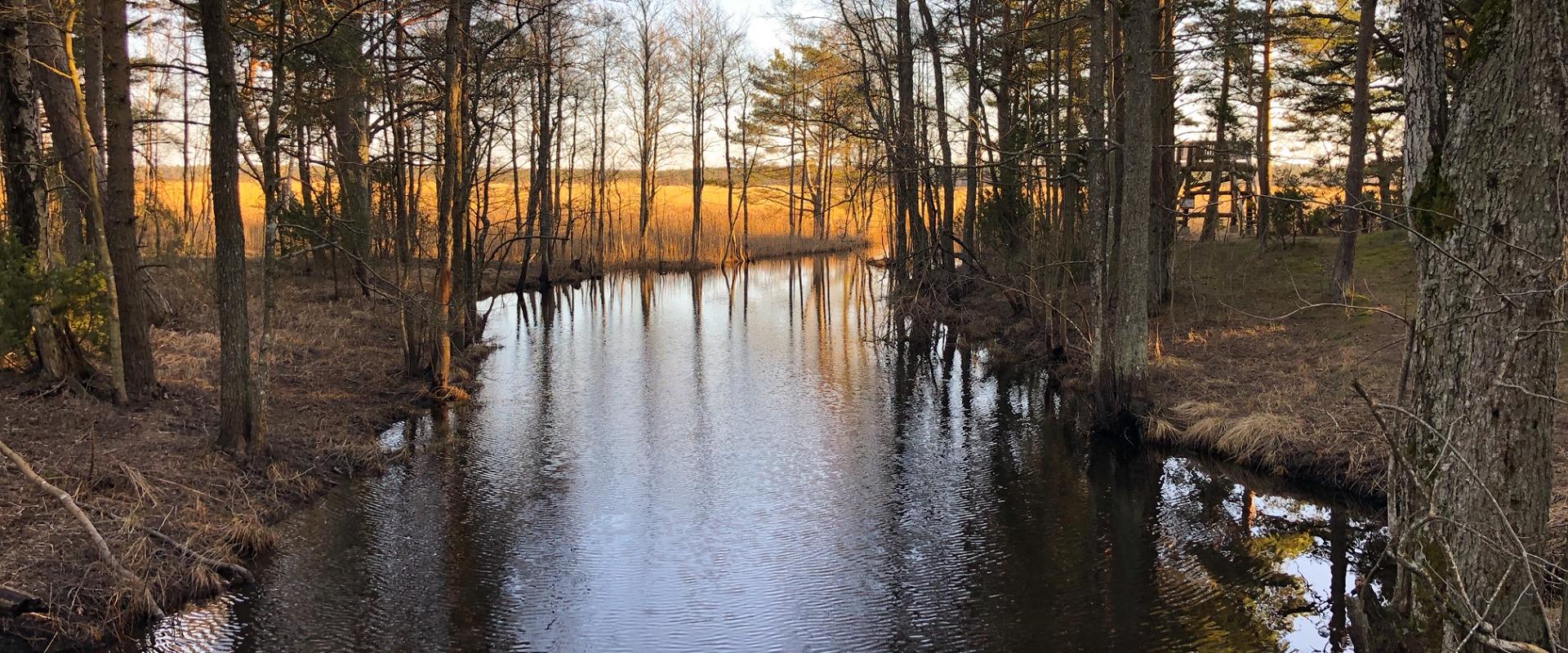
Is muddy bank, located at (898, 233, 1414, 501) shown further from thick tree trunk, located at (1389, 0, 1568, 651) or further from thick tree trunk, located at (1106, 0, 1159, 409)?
thick tree trunk, located at (1106, 0, 1159, 409)

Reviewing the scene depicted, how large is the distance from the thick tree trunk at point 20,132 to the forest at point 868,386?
0.10 feet

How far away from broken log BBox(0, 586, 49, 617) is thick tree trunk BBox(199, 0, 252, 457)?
2.50 metres

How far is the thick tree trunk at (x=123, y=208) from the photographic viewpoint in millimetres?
7551

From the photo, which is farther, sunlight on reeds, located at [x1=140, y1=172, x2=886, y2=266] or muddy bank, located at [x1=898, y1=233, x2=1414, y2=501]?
sunlight on reeds, located at [x1=140, y1=172, x2=886, y2=266]

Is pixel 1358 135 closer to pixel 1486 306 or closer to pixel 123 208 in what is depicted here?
pixel 1486 306

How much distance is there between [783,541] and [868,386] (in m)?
6.37

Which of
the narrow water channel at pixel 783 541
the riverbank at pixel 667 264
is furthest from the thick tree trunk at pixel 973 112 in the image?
the riverbank at pixel 667 264

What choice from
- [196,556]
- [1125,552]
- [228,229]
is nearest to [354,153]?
[228,229]

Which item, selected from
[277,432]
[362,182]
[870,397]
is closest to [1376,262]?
[870,397]

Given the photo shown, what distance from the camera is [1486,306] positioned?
379 centimetres

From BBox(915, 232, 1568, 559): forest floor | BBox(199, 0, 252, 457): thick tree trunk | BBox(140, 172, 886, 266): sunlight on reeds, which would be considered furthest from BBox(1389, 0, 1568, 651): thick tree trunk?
BBox(140, 172, 886, 266): sunlight on reeds

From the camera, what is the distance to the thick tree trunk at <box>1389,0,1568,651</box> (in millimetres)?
3623

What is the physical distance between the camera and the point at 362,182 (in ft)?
52.3

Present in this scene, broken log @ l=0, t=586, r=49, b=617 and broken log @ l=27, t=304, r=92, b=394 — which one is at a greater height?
broken log @ l=27, t=304, r=92, b=394
